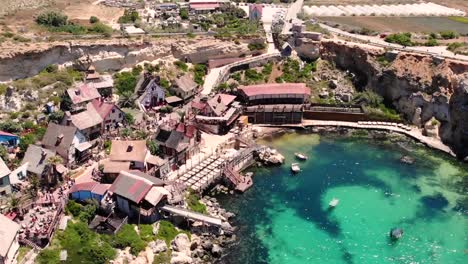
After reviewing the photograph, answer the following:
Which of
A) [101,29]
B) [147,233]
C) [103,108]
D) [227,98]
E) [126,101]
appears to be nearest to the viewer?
[147,233]

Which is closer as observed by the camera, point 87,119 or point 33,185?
point 33,185

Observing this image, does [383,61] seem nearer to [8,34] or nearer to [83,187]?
[83,187]

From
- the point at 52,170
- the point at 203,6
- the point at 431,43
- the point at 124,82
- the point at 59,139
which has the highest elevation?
the point at 203,6

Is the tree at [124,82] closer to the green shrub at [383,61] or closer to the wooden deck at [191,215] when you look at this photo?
the wooden deck at [191,215]

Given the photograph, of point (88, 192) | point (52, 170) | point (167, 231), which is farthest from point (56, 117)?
point (167, 231)

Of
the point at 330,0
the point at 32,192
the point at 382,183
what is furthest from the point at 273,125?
the point at 330,0

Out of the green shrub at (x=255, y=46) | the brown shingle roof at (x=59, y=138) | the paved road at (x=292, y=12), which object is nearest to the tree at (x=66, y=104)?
the brown shingle roof at (x=59, y=138)

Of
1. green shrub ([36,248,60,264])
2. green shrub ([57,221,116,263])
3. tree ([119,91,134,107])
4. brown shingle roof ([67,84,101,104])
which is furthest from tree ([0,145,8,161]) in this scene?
tree ([119,91,134,107])
